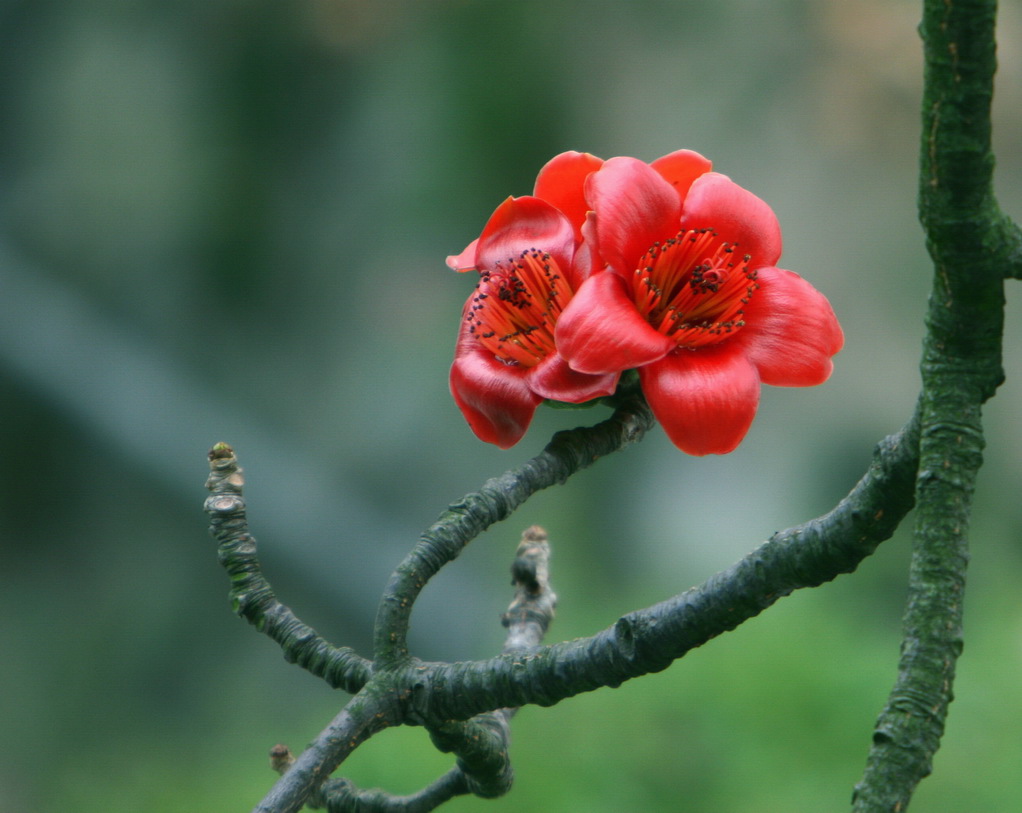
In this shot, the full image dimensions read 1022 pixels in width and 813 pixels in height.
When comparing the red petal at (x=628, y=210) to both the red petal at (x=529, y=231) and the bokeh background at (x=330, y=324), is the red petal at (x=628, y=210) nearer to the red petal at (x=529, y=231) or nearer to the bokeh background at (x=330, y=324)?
the red petal at (x=529, y=231)

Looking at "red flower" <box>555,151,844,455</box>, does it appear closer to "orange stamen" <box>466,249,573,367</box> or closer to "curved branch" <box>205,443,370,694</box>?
"orange stamen" <box>466,249,573,367</box>

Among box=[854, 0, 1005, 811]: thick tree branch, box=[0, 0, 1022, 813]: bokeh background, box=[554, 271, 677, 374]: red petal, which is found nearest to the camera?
box=[854, 0, 1005, 811]: thick tree branch

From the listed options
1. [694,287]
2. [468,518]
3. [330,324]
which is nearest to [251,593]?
[468,518]

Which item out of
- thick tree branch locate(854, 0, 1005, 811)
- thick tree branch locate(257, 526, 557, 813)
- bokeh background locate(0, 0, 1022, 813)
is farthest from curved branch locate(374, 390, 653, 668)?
bokeh background locate(0, 0, 1022, 813)

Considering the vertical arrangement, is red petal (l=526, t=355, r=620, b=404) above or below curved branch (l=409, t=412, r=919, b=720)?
above

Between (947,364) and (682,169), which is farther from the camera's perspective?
(682,169)

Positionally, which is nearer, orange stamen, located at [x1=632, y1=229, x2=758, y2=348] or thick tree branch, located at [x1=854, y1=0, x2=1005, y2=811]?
thick tree branch, located at [x1=854, y1=0, x2=1005, y2=811]

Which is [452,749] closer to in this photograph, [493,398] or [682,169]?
[493,398]
